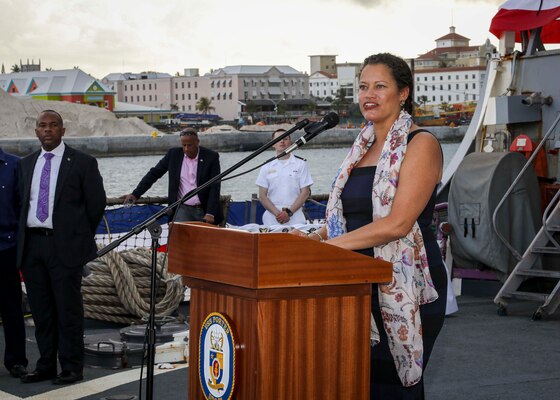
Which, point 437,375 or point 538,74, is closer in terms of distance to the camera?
point 437,375

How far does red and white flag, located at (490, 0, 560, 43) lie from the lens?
13.0 m

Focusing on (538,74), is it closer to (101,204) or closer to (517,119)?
(517,119)

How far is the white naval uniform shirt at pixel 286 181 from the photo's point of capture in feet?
39.2

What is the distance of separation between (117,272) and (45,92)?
181224 millimetres

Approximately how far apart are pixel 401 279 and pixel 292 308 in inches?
17.7

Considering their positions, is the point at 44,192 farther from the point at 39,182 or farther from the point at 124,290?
the point at 124,290

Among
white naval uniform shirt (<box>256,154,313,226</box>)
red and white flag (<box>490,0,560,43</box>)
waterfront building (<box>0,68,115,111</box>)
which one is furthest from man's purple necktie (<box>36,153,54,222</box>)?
waterfront building (<box>0,68,115,111</box>)

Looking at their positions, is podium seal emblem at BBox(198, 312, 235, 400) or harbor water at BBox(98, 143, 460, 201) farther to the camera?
harbor water at BBox(98, 143, 460, 201)

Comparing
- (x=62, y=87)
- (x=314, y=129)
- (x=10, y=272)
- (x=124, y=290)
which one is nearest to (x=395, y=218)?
(x=314, y=129)

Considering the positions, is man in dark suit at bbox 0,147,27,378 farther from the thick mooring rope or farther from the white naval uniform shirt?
the white naval uniform shirt

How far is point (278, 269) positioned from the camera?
3.75 metres

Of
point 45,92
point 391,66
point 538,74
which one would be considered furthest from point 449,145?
point 391,66

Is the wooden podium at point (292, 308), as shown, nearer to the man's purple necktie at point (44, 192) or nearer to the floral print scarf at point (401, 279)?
the floral print scarf at point (401, 279)

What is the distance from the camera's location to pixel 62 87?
188 meters
